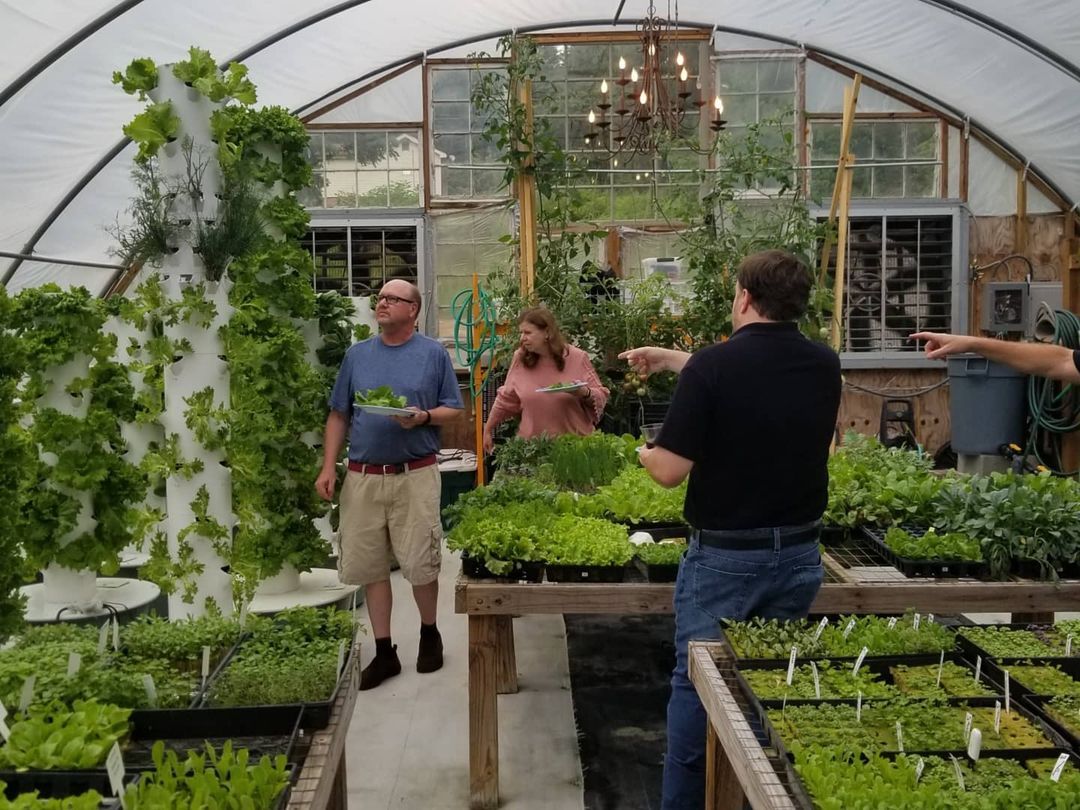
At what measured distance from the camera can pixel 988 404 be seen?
927 centimetres

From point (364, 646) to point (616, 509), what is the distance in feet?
6.09

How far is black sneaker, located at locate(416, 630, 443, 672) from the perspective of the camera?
200 inches

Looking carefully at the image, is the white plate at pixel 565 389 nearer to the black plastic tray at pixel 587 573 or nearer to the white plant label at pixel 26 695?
the black plastic tray at pixel 587 573

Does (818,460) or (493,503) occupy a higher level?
(818,460)

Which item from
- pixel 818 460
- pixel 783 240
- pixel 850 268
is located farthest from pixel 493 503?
pixel 850 268

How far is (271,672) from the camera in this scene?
2.64 metres

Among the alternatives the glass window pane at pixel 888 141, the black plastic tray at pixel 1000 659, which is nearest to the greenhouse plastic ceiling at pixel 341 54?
the glass window pane at pixel 888 141

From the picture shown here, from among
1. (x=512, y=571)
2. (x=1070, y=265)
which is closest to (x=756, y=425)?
(x=512, y=571)

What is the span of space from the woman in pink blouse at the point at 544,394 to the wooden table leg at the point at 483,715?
87.5 inches

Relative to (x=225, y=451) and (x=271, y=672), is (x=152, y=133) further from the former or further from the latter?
(x=271, y=672)

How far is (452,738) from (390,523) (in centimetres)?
100

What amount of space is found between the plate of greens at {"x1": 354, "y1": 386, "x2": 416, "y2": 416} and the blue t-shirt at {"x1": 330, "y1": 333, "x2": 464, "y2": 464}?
6cm

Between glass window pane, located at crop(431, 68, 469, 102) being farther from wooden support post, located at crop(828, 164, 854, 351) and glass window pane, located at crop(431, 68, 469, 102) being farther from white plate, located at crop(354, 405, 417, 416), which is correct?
white plate, located at crop(354, 405, 417, 416)

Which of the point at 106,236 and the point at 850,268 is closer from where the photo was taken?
the point at 106,236
